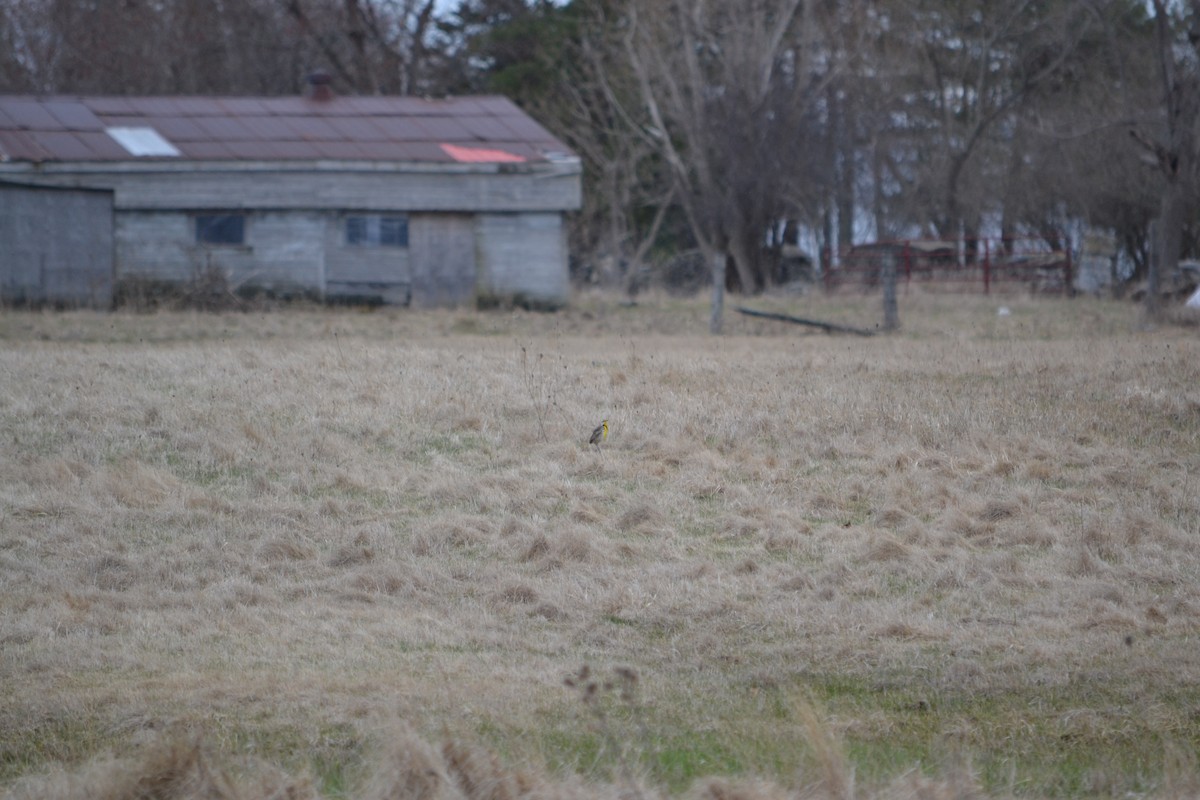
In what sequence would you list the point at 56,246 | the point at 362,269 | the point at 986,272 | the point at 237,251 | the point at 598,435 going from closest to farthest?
the point at 598,435 → the point at 56,246 → the point at 237,251 → the point at 362,269 → the point at 986,272

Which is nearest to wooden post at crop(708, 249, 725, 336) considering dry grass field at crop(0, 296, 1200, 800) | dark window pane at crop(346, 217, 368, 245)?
dry grass field at crop(0, 296, 1200, 800)

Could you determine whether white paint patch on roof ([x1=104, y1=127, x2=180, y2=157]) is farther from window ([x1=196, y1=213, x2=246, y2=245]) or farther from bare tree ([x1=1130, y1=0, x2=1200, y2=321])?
bare tree ([x1=1130, y1=0, x2=1200, y2=321])

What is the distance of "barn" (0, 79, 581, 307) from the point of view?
23.4 m

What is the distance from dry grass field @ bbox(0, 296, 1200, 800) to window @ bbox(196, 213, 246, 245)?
31.0 feet

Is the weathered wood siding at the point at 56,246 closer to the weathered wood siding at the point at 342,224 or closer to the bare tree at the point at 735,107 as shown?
the weathered wood siding at the point at 342,224

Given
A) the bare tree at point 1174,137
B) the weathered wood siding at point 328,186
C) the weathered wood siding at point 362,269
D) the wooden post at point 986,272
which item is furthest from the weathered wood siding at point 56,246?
the bare tree at point 1174,137

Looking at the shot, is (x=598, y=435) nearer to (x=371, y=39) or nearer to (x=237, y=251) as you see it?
(x=237, y=251)

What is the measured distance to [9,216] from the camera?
2292cm

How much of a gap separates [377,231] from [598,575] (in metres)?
17.5

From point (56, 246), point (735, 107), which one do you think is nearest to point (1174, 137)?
point (735, 107)

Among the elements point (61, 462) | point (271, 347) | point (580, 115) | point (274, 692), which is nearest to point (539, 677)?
point (274, 692)

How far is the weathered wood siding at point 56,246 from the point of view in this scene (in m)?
22.9

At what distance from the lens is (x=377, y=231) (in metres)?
24.7

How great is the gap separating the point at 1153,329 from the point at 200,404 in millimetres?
13108
